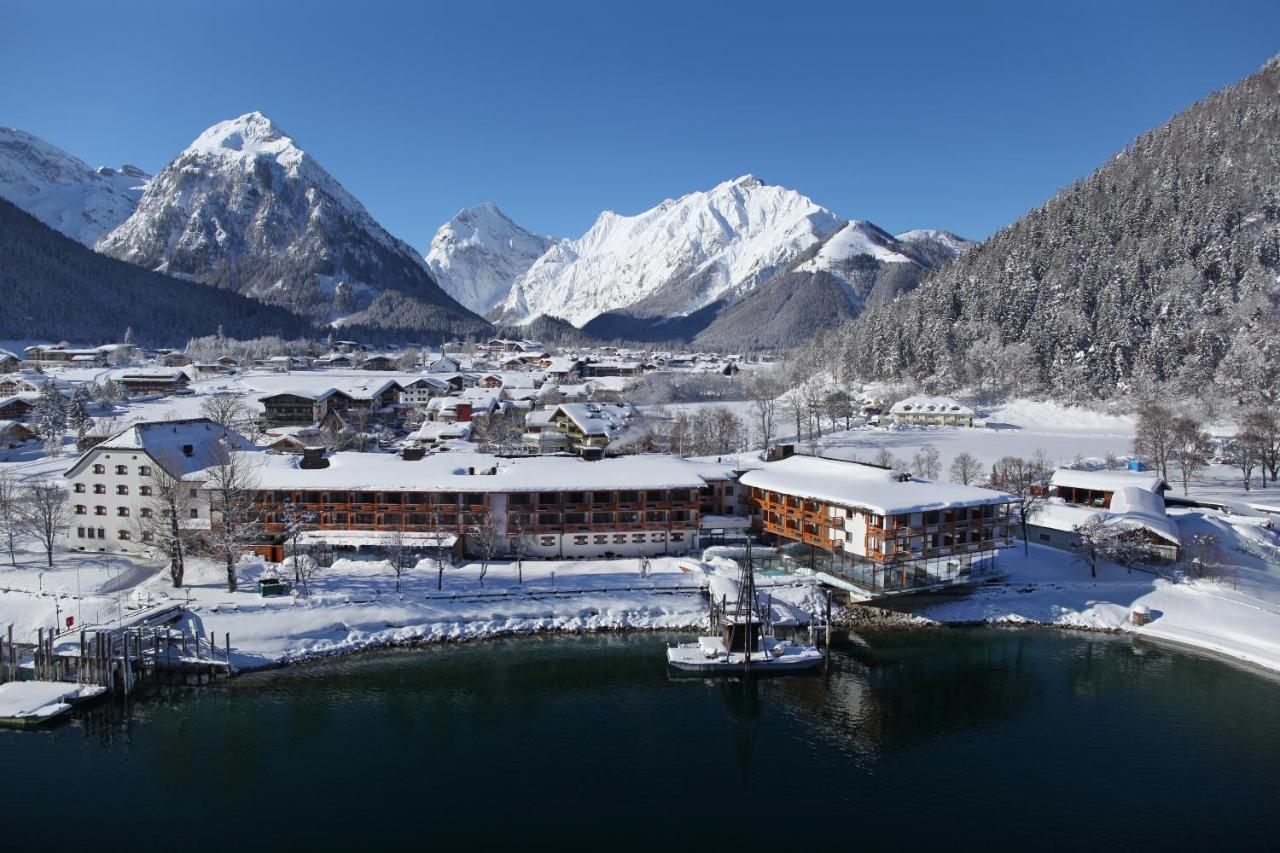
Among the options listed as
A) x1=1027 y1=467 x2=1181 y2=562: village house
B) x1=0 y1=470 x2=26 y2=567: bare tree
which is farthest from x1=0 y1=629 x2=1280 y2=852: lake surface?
x1=0 y1=470 x2=26 y2=567: bare tree

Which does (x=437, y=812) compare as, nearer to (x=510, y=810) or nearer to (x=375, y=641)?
(x=510, y=810)

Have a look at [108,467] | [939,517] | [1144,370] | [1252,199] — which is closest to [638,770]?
[939,517]

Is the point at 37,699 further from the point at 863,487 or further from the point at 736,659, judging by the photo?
the point at 863,487

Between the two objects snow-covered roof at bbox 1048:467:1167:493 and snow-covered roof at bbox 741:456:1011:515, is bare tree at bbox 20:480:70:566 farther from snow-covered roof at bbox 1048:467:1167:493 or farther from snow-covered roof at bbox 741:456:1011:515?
snow-covered roof at bbox 1048:467:1167:493

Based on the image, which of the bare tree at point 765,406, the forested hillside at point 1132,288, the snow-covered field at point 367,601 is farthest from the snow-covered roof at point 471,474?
the forested hillside at point 1132,288

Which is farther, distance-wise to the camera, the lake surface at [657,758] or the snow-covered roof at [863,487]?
the snow-covered roof at [863,487]

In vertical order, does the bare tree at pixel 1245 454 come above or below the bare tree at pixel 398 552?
above

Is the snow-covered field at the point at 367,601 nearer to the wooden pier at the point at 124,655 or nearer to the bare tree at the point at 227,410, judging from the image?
the wooden pier at the point at 124,655
